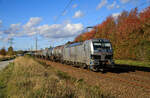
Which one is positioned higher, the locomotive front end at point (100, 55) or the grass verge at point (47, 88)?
the locomotive front end at point (100, 55)

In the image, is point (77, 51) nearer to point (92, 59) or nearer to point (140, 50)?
point (92, 59)

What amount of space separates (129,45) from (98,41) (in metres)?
13.4

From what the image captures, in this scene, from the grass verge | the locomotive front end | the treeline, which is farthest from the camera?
the treeline

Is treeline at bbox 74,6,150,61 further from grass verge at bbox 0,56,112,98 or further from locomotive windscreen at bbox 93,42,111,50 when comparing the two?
grass verge at bbox 0,56,112,98

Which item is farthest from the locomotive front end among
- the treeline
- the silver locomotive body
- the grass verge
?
the treeline

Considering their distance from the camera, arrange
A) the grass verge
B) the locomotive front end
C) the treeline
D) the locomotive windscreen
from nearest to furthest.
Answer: the grass verge < the locomotive front end < the locomotive windscreen < the treeline

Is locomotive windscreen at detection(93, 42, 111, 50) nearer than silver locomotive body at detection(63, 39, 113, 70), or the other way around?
silver locomotive body at detection(63, 39, 113, 70)

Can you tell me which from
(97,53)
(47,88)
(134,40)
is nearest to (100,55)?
(97,53)

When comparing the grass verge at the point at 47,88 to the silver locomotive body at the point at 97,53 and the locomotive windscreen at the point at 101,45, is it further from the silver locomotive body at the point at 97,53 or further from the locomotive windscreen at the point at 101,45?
the locomotive windscreen at the point at 101,45

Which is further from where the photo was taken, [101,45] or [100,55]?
[101,45]

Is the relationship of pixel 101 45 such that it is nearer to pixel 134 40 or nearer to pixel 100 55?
pixel 100 55

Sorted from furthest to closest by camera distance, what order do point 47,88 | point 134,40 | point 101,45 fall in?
point 134,40, point 101,45, point 47,88

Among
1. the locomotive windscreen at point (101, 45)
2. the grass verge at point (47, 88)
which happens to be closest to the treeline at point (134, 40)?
the locomotive windscreen at point (101, 45)

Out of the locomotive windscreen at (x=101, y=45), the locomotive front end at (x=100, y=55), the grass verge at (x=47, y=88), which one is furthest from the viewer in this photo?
the locomotive windscreen at (x=101, y=45)
